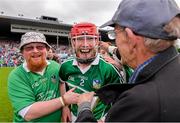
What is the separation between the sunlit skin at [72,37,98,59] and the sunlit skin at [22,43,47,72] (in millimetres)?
365

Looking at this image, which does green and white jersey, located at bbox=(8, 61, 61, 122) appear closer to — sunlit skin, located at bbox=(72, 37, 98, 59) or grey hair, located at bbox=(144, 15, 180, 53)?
sunlit skin, located at bbox=(72, 37, 98, 59)

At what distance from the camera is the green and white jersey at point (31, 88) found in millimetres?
3604

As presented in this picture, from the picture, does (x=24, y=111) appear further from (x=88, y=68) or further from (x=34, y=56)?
(x=88, y=68)

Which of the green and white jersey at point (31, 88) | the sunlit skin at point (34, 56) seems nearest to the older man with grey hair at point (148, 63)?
the green and white jersey at point (31, 88)

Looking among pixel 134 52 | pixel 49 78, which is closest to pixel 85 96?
pixel 134 52

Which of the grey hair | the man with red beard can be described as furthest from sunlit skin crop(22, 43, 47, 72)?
the grey hair

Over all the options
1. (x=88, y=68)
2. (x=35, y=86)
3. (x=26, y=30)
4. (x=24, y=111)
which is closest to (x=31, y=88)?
(x=35, y=86)

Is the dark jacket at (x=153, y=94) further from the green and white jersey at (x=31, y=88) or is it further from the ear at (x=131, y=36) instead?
the green and white jersey at (x=31, y=88)

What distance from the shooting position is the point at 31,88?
3.71m

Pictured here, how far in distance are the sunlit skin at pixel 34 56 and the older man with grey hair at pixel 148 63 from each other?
67.5 inches

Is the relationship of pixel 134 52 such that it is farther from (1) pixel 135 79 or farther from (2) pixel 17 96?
(2) pixel 17 96

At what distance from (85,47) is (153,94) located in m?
2.00

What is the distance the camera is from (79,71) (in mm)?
3902

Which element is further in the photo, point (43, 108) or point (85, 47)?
point (85, 47)
